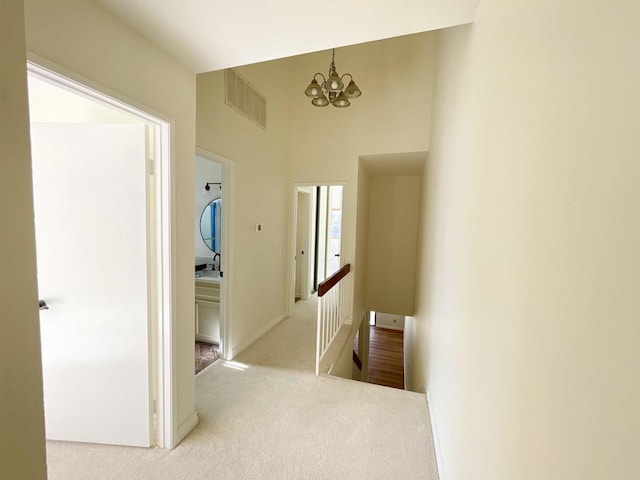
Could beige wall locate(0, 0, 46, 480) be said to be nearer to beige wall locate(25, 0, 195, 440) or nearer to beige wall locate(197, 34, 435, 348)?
beige wall locate(25, 0, 195, 440)

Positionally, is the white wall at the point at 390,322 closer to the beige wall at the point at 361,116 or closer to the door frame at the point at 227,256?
the beige wall at the point at 361,116

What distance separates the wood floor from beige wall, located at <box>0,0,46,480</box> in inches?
229

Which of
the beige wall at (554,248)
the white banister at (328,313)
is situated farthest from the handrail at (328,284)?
the beige wall at (554,248)

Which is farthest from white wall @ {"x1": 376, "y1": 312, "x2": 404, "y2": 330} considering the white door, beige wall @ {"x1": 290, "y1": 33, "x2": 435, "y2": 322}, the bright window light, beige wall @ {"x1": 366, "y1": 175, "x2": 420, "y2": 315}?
the white door

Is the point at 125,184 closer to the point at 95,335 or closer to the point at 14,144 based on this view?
the point at 95,335

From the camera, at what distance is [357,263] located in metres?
3.87

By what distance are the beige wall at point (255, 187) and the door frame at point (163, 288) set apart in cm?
83

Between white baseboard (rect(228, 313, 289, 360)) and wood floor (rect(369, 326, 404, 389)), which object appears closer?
white baseboard (rect(228, 313, 289, 360))

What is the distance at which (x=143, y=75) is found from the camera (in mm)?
1382

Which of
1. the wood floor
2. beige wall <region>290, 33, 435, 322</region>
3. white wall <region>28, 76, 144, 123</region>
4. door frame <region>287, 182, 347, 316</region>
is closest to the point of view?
white wall <region>28, 76, 144, 123</region>

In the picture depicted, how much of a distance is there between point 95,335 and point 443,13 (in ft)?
8.19

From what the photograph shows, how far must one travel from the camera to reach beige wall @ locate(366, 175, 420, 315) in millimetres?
4613

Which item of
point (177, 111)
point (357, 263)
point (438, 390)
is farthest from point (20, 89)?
point (357, 263)

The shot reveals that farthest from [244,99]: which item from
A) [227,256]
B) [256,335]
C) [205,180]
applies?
[256,335]
